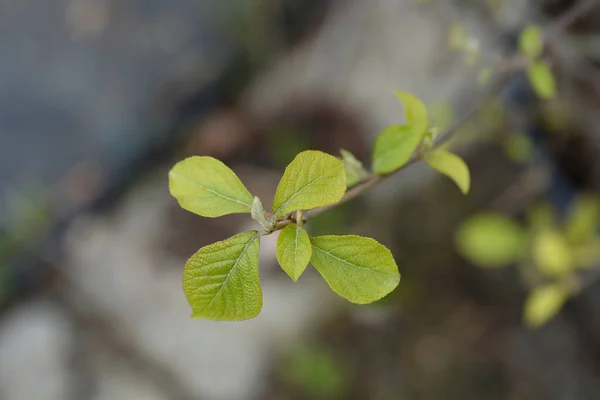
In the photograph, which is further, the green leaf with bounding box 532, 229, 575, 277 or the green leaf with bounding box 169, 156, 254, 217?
the green leaf with bounding box 532, 229, 575, 277

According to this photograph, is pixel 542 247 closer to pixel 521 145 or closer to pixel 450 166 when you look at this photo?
pixel 521 145

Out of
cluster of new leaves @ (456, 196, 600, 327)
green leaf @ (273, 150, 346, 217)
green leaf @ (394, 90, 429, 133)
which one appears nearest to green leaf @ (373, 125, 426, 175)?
green leaf @ (394, 90, 429, 133)

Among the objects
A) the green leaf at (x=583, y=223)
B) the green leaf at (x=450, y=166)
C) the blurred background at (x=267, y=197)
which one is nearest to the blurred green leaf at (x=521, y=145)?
the blurred background at (x=267, y=197)

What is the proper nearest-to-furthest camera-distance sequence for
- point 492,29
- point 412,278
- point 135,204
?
point 492,29 < point 412,278 < point 135,204

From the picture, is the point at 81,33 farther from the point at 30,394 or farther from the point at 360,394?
the point at 360,394

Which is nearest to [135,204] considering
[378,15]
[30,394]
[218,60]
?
[218,60]

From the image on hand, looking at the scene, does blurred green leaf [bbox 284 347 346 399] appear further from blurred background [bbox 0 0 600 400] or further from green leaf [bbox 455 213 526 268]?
green leaf [bbox 455 213 526 268]
